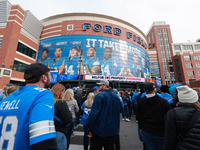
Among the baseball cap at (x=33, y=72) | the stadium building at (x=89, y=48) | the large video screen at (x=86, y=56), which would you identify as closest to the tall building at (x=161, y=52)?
the stadium building at (x=89, y=48)

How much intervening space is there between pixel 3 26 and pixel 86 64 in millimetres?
21420

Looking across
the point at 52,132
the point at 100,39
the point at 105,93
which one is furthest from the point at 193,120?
the point at 100,39

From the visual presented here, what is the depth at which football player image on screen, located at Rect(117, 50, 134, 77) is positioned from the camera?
3397 cm

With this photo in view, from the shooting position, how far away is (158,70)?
55.2m

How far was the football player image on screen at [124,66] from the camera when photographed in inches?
1337

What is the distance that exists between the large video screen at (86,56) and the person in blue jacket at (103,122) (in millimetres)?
27119

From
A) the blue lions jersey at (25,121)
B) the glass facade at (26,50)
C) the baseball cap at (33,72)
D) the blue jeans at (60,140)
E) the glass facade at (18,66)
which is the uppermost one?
the glass facade at (26,50)

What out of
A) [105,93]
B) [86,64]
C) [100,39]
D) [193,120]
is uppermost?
[100,39]

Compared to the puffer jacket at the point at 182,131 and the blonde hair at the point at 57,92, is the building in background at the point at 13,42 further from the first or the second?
the puffer jacket at the point at 182,131

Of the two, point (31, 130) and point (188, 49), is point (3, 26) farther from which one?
point (188, 49)

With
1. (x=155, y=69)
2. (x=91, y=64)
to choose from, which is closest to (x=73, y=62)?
(x=91, y=64)

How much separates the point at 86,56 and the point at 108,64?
25.8 feet

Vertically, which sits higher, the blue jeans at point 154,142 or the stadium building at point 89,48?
the stadium building at point 89,48

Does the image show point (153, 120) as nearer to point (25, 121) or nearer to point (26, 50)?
point (25, 121)
